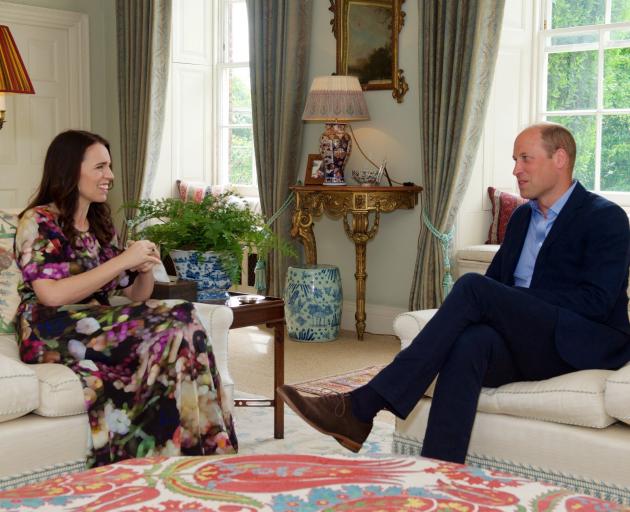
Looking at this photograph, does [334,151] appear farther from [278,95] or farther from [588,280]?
[588,280]

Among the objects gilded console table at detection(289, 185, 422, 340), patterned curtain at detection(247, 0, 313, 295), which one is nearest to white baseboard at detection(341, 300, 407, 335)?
gilded console table at detection(289, 185, 422, 340)

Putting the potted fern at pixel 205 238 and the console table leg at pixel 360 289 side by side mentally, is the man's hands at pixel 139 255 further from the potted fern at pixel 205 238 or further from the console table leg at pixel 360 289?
the console table leg at pixel 360 289

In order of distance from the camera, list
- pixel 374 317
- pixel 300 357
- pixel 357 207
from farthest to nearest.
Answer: pixel 374 317, pixel 357 207, pixel 300 357

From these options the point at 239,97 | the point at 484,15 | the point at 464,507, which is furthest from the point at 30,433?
the point at 239,97

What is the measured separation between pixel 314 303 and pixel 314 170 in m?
0.82

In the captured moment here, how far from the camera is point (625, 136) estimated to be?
527cm

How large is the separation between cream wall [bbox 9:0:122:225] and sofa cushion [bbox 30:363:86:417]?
15.1 ft

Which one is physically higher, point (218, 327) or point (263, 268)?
point (218, 327)

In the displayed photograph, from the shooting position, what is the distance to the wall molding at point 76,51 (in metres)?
6.84

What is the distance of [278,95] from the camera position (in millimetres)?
5906

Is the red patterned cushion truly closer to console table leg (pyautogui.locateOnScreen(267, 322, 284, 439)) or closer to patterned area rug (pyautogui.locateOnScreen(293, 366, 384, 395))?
patterned area rug (pyautogui.locateOnScreen(293, 366, 384, 395))

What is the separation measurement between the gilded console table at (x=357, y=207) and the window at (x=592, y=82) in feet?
3.26

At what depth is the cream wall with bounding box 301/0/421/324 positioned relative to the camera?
5461mm

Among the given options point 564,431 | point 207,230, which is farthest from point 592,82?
point 564,431
